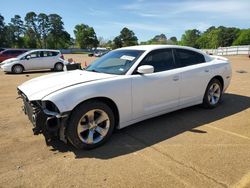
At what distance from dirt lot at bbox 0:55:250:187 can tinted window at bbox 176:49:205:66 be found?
1211 mm

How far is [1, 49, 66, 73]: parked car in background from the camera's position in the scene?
16062 millimetres

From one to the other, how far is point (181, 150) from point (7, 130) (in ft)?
11.0

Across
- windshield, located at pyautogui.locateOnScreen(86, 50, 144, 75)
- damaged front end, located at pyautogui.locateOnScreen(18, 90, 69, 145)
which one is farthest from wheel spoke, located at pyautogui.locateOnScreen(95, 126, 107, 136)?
windshield, located at pyautogui.locateOnScreen(86, 50, 144, 75)

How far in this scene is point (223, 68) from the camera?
245 inches

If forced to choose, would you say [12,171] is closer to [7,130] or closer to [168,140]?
[7,130]

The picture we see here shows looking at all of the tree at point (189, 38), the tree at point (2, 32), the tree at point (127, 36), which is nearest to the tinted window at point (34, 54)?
the tree at point (2, 32)

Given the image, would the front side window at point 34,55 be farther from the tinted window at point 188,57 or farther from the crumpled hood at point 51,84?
the tinted window at point 188,57

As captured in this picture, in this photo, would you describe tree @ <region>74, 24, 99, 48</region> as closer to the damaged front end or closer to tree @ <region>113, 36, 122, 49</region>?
tree @ <region>113, 36, 122, 49</region>

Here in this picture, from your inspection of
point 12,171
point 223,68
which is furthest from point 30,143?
point 223,68

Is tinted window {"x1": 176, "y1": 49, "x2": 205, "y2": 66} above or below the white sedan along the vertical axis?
above

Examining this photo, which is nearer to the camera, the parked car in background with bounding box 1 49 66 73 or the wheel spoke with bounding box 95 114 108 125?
the wheel spoke with bounding box 95 114 108 125

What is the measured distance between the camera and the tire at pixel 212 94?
19.4ft

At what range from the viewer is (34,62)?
1662 centimetres

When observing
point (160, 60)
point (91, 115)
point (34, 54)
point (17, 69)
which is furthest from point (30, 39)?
point (91, 115)
